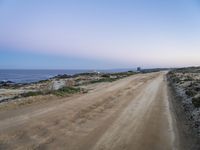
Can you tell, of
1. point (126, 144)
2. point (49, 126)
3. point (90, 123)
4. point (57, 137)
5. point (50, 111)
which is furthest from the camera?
point (50, 111)

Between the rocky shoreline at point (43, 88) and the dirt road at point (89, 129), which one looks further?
the rocky shoreline at point (43, 88)

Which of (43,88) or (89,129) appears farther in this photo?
(43,88)

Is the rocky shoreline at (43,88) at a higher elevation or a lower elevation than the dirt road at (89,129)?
lower

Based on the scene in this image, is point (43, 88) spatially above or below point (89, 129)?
below

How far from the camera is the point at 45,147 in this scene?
1031cm

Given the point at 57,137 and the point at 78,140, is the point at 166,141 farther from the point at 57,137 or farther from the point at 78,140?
the point at 57,137

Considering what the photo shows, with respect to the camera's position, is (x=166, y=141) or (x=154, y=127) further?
(x=154, y=127)

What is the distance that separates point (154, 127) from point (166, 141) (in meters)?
2.61

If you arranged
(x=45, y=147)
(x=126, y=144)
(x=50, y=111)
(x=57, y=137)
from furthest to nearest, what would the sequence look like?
1. (x=50, y=111)
2. (x=57, y=137)
3. (x=126, y=144)
4. (x=45, y=147)

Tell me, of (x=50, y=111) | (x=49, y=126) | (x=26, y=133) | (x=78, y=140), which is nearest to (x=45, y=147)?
(x=78, y=140)

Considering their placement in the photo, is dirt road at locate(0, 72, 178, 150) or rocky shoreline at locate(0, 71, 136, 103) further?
rocky shoreline at locate(0, 71, 136, 103)

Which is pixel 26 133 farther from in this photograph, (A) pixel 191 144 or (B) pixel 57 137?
(A) pixel 191 144

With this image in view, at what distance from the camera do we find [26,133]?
40.6 ft

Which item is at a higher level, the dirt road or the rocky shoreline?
the dirt road
